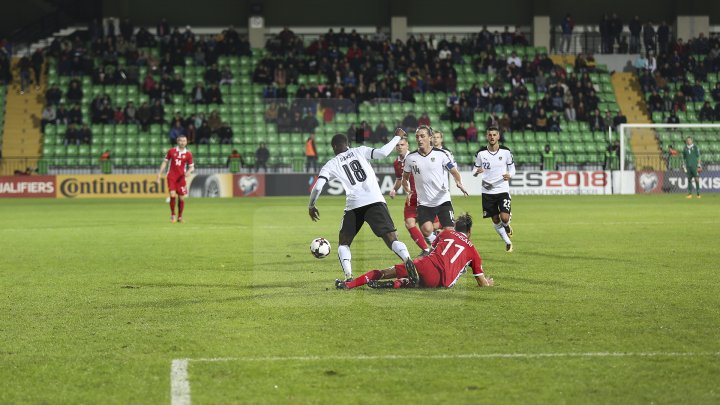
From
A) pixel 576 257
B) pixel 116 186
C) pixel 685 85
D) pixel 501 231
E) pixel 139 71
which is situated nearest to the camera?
pixel 576 257

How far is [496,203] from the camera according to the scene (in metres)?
17.9

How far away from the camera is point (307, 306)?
10.5m

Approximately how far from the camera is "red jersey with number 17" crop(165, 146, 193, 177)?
1033 inches

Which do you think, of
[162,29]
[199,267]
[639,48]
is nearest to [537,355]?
[199,267]

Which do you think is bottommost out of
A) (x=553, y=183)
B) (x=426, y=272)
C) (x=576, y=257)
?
(x=576, y=257)

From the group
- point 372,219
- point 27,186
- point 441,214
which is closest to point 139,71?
point 27,186

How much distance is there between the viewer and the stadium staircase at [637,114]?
42.9 meters

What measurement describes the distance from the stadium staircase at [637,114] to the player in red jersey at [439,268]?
33148mm

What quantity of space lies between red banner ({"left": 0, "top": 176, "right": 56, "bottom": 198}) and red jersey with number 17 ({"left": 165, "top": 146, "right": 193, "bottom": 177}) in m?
16.6

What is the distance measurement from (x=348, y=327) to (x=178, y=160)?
59.1ft

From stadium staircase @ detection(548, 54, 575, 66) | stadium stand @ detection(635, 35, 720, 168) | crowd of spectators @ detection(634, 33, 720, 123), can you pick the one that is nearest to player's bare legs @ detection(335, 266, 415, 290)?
stadium stand @ detection(635, 35, 720, 168)

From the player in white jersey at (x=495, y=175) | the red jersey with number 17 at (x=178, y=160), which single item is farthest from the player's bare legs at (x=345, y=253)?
the red jersey with number 17 at (x=178, y=160)

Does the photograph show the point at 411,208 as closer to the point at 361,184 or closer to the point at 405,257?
the point at 361,184

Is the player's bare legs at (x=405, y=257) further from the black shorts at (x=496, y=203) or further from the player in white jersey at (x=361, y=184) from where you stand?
the black shorts at (x=496, y=203)
